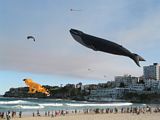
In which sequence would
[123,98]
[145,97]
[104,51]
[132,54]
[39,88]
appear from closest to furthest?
[104,51] < [132,54] < [39,88] < [145,97] < [123,98]

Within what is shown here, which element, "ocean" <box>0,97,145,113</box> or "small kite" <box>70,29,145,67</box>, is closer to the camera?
"small kite" <box>70,29,145,67</box>

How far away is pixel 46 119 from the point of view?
46688 millimetres

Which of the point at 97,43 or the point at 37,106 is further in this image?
the point at 37,106

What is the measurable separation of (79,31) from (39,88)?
3282cm

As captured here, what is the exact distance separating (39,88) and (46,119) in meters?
4.43

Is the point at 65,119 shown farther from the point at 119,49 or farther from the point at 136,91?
the point at 136,91

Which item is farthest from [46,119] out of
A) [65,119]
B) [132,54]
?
[132,54]

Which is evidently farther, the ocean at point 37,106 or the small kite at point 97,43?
the ocean at point 37,106

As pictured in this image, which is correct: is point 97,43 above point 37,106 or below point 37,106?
above

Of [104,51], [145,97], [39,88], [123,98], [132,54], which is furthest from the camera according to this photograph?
[123,98]

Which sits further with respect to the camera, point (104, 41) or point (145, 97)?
point (145, 97)

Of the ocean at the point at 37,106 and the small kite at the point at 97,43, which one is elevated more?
the small kite at the point at 97,43

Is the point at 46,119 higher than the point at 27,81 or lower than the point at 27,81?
lower

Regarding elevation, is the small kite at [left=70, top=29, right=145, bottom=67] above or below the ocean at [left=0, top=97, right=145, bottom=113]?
above
